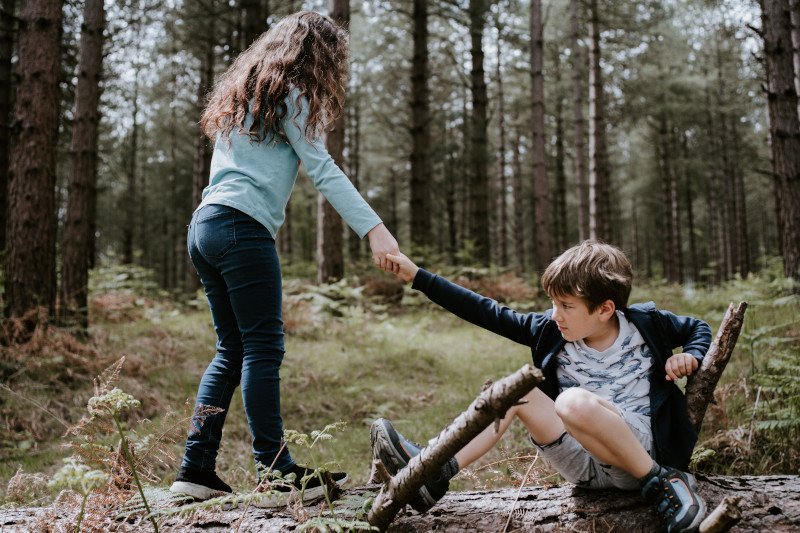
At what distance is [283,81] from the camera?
2592 millimetres

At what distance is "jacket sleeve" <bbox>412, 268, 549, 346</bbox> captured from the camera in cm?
259

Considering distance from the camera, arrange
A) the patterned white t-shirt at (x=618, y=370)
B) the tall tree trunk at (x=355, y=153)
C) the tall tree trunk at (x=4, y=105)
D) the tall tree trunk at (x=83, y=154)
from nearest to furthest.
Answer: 1. the patterned white t-shirt at (x=618, y=370)
2. the tall tree trunk at (x=83, y=154)
3. the tall tree trunk at (x=4, y=105)
4. the tall tree trunk at (x=355, y=153)

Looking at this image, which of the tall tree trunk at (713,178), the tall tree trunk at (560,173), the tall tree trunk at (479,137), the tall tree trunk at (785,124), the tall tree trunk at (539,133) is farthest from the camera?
the tall tree trunk at (713,178)

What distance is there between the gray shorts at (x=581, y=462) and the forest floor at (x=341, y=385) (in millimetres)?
304

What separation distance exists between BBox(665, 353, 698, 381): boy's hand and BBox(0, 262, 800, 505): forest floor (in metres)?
0.72

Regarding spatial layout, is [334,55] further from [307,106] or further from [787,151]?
[787,151]

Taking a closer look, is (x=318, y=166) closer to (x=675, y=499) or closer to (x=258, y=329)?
(x=258, y=329)

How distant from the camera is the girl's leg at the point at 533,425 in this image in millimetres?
2332

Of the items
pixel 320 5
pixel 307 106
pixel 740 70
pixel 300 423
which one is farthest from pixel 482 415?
pixel 740 70

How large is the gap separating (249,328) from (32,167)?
430cm

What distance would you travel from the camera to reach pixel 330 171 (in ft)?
8.50

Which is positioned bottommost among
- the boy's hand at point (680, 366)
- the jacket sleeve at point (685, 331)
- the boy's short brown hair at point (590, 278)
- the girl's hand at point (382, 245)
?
the boy's hand at point (680, 366)

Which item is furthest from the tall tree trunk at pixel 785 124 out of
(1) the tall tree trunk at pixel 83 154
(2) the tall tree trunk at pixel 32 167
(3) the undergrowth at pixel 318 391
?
(1) the tall tree trunk at pixel 83 154

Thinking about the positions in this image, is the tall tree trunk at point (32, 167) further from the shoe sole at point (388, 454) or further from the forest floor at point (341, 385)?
the shoe sole at point (388, 454)
